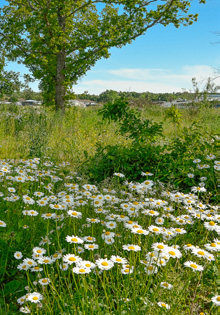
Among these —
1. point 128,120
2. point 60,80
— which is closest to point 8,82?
point 60,80

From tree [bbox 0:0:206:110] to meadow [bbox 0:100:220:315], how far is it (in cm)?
694

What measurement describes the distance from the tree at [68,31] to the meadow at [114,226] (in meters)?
6.94

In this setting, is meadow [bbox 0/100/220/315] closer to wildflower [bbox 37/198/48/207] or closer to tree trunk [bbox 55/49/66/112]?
wildflower [bbox 37/198/48/207]

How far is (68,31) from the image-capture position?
13836mm

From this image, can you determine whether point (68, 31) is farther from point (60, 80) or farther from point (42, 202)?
point (42, 202)

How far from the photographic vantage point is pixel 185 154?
499cm

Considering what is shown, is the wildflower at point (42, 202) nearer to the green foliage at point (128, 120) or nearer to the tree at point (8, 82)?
the green foliage at point (128, 120)

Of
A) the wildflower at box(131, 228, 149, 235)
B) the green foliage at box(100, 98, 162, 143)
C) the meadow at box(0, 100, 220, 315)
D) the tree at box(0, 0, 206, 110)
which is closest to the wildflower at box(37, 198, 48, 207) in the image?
the meadow at box(0, 100, 220, 315)

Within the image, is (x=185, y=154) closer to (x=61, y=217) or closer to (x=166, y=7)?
(x=61, y=217)

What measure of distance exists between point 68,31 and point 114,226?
13260mm

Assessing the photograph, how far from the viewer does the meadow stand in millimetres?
1880

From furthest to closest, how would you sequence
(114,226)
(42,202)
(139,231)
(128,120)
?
(128,120) → (42,202) → (114,226) → (139,231)

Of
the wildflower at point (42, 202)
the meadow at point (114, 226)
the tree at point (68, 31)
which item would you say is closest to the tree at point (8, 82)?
the tree at point (68, 31)

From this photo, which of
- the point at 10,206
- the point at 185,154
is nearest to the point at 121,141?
the point at 185,154
